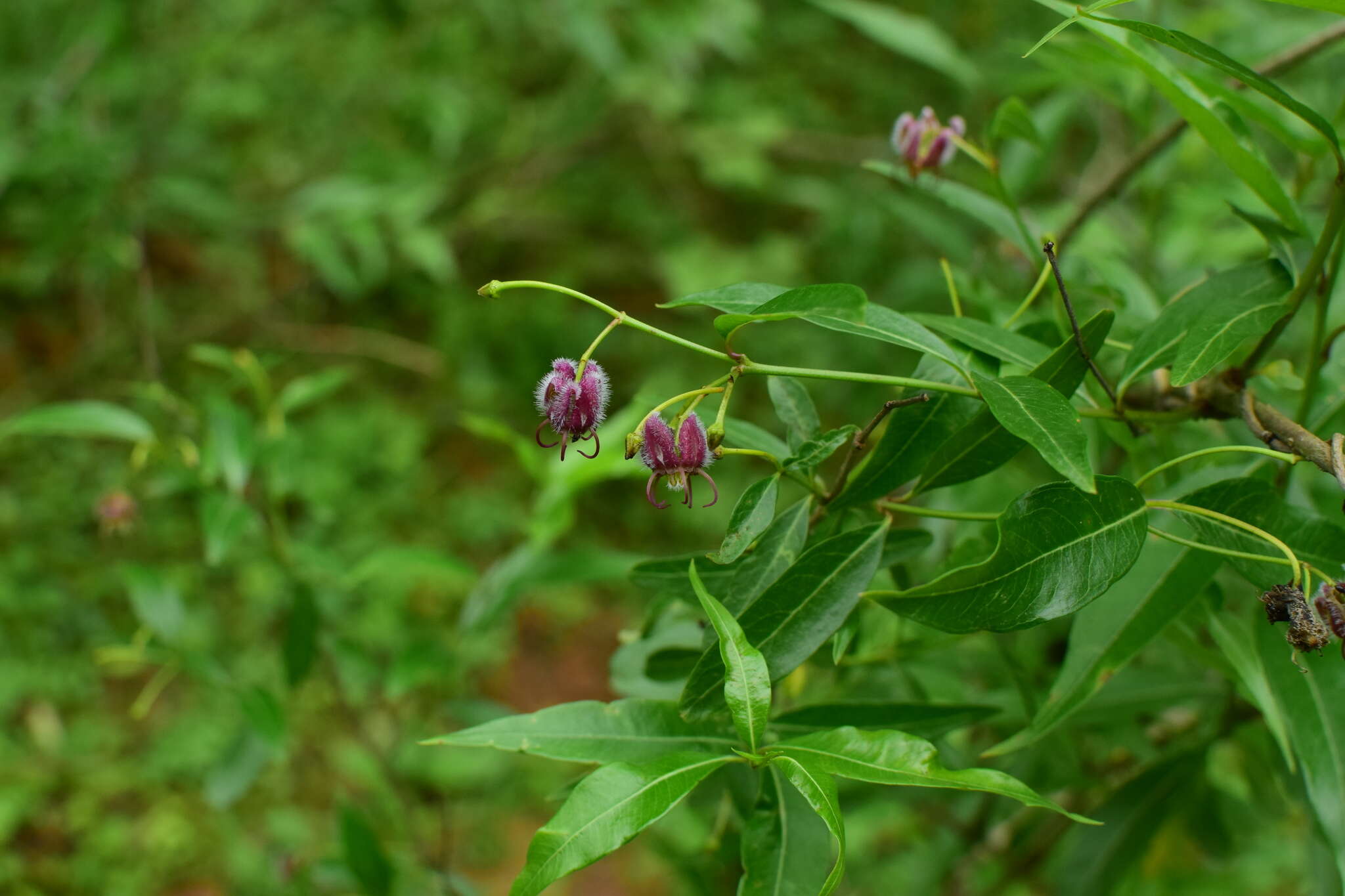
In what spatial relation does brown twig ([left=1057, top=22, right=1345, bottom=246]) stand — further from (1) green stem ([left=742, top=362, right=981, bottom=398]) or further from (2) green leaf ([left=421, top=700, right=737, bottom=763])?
(2) green leaf ([left=421, top=700, right=737, bottom=763])

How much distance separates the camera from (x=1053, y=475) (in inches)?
31.9

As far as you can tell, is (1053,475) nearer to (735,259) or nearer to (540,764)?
(540,764)

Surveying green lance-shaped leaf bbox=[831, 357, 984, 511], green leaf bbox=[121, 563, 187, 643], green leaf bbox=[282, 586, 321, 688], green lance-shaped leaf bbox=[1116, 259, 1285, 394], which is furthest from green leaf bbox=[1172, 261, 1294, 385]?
green leaf bbox=[121, 563, 187, 643]

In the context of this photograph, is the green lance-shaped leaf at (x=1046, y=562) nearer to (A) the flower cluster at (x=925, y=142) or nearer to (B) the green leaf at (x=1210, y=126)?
(B) the green leaf at (x=1210, y=126)

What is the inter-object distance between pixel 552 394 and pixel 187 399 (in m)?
2.27

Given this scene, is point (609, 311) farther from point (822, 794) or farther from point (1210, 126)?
point (1210, 126)

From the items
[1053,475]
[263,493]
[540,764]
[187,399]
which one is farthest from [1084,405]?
[187,399]

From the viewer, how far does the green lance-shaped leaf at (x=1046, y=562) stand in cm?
47

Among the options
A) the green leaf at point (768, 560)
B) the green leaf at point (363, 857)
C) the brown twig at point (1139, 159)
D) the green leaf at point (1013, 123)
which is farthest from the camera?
the green leaf at point (363, 857)

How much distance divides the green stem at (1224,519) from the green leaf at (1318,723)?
0.12m

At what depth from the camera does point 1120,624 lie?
22.9 inches

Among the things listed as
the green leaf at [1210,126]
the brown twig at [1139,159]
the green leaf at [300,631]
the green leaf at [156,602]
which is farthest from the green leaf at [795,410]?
the green leaf at [156,602]

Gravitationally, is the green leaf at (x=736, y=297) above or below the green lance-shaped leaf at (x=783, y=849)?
above

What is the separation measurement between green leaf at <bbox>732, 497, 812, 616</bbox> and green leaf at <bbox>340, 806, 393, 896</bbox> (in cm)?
65
